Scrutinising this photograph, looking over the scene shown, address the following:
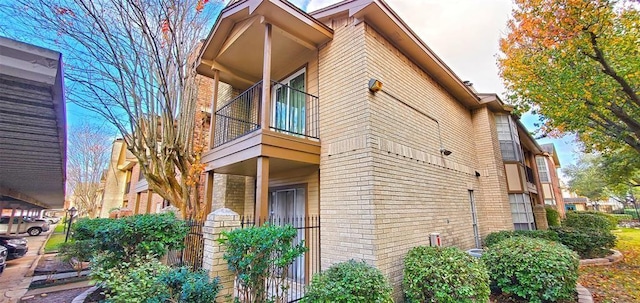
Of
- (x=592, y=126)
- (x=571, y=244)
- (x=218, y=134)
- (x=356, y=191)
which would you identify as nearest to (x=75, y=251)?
(x=218, y=134)

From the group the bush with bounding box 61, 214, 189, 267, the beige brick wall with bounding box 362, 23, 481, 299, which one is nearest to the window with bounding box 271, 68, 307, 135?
the beige brick wall with bounding box 362, 23, 481, 299

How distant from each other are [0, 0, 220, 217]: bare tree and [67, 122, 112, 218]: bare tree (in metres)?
17.8

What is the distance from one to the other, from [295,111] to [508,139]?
32.0ft

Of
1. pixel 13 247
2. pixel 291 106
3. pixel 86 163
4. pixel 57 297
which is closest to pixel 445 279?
pixel 291 106

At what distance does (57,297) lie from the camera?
6566mm

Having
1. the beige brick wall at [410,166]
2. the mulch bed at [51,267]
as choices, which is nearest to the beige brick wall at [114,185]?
the mulch bed at [51,267]

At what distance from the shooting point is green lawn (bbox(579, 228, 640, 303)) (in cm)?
576

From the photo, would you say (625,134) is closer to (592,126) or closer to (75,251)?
(592,126)

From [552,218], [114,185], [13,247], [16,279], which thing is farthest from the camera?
[114,185]

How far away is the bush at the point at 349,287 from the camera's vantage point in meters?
3.65

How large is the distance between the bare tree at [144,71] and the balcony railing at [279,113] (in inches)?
47.1

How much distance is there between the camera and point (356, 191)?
5.23m

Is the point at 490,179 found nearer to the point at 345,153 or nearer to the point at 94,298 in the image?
the point at 345,153

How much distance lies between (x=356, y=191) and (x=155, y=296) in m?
3.55
